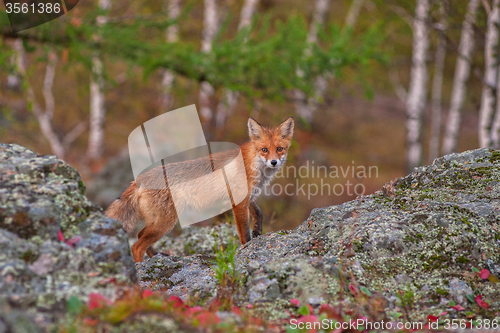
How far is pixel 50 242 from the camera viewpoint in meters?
2.89

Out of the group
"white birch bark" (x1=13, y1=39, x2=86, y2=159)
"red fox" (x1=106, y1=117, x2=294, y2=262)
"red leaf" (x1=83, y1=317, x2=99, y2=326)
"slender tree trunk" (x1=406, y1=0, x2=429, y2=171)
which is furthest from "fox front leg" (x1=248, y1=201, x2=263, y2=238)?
"white birch bark" (x1=13, y1=39, x2=86, y2=159)

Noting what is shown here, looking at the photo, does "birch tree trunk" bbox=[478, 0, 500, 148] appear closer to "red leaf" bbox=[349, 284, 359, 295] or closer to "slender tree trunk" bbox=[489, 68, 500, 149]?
"slender tree trunk" bbox=[489, 68, 500, 149]

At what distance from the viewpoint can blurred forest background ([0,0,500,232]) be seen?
31.0ft

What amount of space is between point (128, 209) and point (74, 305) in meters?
3.19

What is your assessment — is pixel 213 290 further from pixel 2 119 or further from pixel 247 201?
pixel 2 119

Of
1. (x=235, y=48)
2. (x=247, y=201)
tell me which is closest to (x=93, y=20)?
(x=235, y=48)

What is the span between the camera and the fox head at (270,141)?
5944 millimetres

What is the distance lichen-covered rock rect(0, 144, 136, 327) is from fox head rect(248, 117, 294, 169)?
3176mm

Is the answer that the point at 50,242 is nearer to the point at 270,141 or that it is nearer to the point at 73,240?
the point at 73,240

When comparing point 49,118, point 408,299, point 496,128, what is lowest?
point 408,299

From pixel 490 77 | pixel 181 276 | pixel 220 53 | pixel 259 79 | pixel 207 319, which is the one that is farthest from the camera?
pixel 259 79

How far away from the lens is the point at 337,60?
1055 cm

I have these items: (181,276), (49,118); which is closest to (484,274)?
(181,276)

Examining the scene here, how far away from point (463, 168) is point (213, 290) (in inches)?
148
